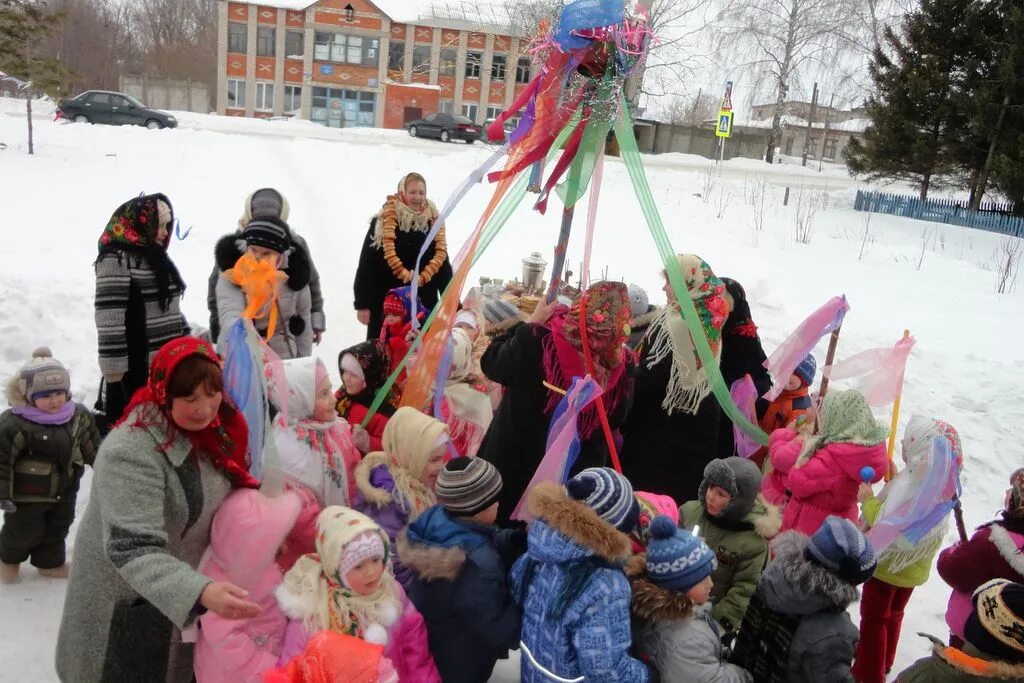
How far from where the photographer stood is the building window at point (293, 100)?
43022 mm

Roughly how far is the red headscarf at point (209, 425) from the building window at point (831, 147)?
182 feet

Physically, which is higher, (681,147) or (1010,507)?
(681,147)

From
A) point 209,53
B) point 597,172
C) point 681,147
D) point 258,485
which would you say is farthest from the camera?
point 209,53

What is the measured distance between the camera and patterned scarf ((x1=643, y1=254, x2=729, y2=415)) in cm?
382

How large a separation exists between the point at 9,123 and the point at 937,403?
23.9 meters

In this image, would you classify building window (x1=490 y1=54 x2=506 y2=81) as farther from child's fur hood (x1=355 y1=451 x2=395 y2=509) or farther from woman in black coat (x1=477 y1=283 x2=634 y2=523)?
child's fur hood (x1=355 y1=451 x2=395 y2=509)

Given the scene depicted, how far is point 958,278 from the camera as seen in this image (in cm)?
1159

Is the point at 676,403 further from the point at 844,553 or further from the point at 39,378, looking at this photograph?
the point at 39,378

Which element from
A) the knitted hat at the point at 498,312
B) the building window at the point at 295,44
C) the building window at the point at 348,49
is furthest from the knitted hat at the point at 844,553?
the building window at the point at 295,44

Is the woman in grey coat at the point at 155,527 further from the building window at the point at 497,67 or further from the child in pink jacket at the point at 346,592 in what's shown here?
the building window at the point at 497,67

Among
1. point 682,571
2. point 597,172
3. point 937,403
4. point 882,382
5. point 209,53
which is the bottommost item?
point 937,403

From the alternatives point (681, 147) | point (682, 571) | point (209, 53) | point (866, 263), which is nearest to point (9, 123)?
point (866, 263)

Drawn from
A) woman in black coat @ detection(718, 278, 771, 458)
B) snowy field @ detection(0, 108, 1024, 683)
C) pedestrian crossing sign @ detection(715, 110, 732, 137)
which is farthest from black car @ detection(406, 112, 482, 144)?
woman in black coat @ detection(718, 278, 771, 458)

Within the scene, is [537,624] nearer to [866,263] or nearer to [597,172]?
[597,172]
